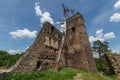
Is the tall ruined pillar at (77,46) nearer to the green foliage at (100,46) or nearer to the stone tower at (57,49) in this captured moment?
the stone tower at (57,49)

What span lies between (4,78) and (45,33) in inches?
245

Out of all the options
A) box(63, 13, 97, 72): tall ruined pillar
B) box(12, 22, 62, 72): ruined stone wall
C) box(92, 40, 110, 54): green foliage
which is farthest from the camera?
box(92, 40, 110, 54): green foliage

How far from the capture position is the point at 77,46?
15734mm

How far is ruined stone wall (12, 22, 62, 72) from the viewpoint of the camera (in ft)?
43.5

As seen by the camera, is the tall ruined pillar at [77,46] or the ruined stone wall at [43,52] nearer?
the ruined stone wall at [43,52]

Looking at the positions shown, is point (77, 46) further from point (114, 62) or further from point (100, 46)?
point (100, 46)

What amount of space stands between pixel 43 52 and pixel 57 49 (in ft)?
7.87

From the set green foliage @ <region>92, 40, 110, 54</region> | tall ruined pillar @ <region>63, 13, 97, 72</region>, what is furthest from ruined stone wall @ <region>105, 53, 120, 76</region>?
green foliage @ <region>92, 40, 110, 54</region>

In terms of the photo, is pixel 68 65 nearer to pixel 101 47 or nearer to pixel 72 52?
pixel 72 52

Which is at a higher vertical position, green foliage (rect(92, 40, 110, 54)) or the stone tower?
green foliage (rect(92, 40, 110, 54))

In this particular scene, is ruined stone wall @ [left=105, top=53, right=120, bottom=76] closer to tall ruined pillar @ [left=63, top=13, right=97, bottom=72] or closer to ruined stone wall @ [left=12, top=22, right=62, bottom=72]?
tall ruined pillar @ [left=63, top=13, right=97, bottom=72]

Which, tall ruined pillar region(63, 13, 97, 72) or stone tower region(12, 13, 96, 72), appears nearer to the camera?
stone tower region(12, 13, 96, 72)

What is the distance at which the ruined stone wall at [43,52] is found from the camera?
13.3 metres

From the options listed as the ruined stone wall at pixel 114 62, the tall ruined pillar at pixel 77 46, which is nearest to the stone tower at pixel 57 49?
the tall ruined pillar at pixel 77 46
